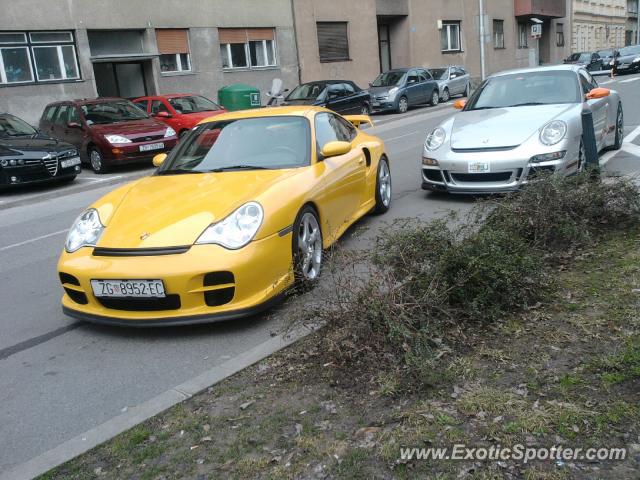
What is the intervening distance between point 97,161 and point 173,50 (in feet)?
30.6

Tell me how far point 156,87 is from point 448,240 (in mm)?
19827

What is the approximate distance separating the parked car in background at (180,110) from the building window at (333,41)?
11.8 m

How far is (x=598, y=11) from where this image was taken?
59.9 metres

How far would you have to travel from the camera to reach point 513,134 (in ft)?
25.0

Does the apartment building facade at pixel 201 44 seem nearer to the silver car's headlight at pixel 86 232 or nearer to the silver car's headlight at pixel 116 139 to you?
the silver car's headlight at pixel 116 139

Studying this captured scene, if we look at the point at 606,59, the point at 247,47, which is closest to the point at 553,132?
the point at 247,47

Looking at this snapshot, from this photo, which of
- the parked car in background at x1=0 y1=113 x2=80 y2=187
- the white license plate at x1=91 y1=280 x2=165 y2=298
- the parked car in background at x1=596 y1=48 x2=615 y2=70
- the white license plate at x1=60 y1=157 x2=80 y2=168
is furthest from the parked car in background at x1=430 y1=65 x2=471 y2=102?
the white license plate at x1=91 y1=280 x2=165 y2=298

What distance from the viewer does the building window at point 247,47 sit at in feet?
80.0

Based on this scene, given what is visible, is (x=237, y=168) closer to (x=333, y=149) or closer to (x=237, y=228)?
(x=333, y=149)

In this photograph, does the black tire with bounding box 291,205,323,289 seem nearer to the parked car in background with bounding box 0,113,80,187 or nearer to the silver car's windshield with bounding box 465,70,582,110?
the silver car's windshield with bounding box 465,70,582,110

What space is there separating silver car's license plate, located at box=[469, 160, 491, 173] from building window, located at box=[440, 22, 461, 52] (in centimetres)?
3159

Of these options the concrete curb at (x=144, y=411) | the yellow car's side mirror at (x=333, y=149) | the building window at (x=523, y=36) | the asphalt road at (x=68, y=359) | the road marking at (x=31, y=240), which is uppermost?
the building window at (x=523, y=36)

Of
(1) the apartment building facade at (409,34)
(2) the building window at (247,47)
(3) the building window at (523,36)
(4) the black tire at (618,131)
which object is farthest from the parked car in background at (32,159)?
(3) the building window at (523,36)

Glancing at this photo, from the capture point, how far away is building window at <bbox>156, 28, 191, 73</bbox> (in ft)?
73.2
